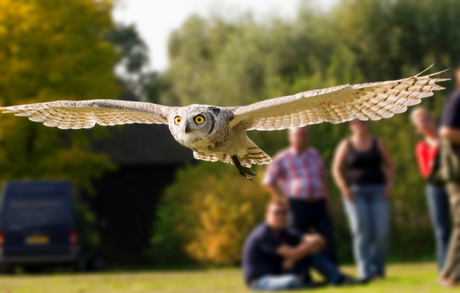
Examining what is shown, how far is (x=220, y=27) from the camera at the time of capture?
2498 cm

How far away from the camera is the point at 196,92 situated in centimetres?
2434

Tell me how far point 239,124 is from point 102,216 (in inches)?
698

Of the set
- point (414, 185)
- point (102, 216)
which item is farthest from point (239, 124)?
point (102, 216)

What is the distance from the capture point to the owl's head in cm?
257

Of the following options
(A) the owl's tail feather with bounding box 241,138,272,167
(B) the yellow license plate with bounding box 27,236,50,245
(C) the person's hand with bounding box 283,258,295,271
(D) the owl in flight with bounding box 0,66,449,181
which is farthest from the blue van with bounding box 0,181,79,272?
(A) the owl's tail feather with bounding box 241,138,272,167

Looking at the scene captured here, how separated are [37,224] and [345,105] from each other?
937 centimetres

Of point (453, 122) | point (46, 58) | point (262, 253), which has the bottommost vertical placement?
point (262, 253)

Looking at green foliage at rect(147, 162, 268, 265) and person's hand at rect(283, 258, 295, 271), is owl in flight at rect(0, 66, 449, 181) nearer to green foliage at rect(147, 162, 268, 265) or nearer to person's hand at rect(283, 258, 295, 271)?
person's hand at rect(283, 258, 295, 271)

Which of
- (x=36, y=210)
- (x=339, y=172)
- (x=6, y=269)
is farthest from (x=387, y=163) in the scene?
(x=6, y=269)

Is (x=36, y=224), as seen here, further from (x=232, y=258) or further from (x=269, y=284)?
(x=269, y=284)

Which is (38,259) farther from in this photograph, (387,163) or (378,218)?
(387,163)

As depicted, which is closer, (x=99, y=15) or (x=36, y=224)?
(x=36, y=224)

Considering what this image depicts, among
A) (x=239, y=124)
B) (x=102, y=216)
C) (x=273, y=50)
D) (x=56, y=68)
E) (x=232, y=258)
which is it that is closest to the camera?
(x=239, y=124)

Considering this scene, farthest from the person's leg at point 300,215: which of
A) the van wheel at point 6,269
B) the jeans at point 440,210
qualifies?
the van wheel at point 6,269
